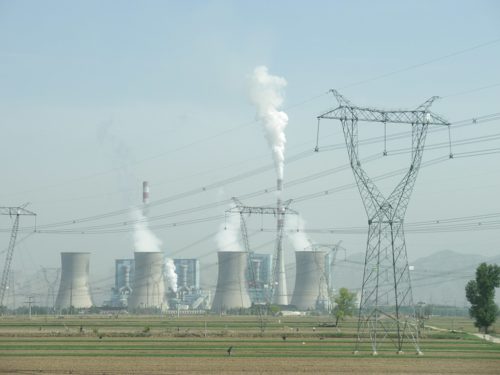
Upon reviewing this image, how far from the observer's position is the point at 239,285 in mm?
150875

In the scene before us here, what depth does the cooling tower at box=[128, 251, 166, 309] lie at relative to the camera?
150 metres

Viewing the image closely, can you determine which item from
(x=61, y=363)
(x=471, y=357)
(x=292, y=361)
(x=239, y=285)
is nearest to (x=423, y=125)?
(x=471, y=357)

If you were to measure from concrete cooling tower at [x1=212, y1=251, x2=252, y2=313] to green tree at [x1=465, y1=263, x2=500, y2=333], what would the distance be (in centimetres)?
7734

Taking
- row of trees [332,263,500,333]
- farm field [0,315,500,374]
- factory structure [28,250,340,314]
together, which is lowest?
farm field [0,315,500,374]

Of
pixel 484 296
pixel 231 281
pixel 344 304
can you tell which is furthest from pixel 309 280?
pixel 484 296

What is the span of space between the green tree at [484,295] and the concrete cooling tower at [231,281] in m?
77.3

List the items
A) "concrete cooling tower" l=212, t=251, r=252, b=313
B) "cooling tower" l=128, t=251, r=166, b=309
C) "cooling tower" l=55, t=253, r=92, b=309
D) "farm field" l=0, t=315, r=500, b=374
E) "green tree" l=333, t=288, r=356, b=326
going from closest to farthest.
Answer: "farm field" l=0, t=315, r=500, b=374 < "green tree" l=333, t=288, r=356, b=326 < "concrete cooling tower" l=212, t=251, r=252, b=313 < "cooling tower" l=128, t=251, r=166, b=309 < "cooling tower" l=55, t=253, r=92, b=309

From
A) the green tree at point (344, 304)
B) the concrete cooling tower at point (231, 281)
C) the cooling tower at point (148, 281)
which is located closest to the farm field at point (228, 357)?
the green tree at point (344, 304)

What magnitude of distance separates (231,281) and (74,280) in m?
28.4

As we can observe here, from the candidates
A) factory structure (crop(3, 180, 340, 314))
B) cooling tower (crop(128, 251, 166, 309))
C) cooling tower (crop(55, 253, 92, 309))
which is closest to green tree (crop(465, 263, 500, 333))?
factory structure (crop(3, 180, 340, 314))

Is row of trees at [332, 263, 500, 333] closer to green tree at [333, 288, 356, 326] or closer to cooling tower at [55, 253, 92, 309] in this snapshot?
green tree at [333, 288, 356, 326]

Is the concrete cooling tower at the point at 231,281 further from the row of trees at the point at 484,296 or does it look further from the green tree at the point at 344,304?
the row of trees at the point at 484,296

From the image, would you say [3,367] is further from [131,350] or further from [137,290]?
[137,290]

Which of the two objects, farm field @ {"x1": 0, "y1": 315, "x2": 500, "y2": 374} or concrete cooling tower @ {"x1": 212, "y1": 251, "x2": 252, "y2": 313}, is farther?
concrete cooling tower @ {"x1": 212, "y1": 251, "x2": 252, "y2": 313}
